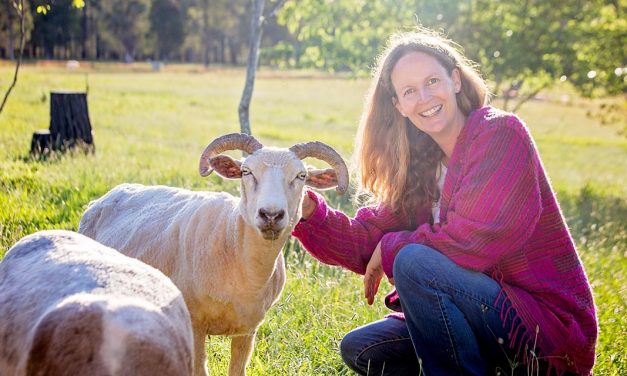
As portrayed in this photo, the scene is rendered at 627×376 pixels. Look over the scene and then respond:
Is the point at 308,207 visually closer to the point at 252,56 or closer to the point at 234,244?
the point at 234,244

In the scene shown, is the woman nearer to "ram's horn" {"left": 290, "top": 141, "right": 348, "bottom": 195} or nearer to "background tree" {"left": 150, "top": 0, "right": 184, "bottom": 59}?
"ram's horn" {"left": 290, "top": 141, "right": 348, "bottom": 195}

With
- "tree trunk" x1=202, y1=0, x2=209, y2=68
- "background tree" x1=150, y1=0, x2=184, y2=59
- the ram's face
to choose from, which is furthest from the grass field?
"tree trunk" x1=202, y1=0, x2=209, y2=68

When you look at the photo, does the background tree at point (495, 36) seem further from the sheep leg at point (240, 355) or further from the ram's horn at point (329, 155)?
the sheep leg at point (240, 355)

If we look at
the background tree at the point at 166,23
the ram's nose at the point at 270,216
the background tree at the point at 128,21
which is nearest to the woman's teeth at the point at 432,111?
the ram's nose at the point at 270,216

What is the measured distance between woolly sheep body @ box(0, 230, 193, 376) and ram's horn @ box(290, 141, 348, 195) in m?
1.49

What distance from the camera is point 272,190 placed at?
3703 mm

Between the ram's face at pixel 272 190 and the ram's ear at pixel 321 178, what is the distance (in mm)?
185

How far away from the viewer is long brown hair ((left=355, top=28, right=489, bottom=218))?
4.07 m

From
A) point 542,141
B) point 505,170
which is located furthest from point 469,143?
point 542,141

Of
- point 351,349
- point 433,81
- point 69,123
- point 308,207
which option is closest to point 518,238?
point 433,81

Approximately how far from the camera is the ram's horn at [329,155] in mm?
4094

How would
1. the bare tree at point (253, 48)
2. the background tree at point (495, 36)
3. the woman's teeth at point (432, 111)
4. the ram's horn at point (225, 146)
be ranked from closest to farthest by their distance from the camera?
1. the woman's teeth at point (432, 111)
2. the ram's horn at point (225, 146)
3. the bare tree at point (253, 48)
4. the background tree at point (495, 36)

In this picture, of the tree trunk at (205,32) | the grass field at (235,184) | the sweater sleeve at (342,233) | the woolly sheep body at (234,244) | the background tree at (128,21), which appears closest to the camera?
the woolly sheep body at (234,244)

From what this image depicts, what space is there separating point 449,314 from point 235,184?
573 cm
